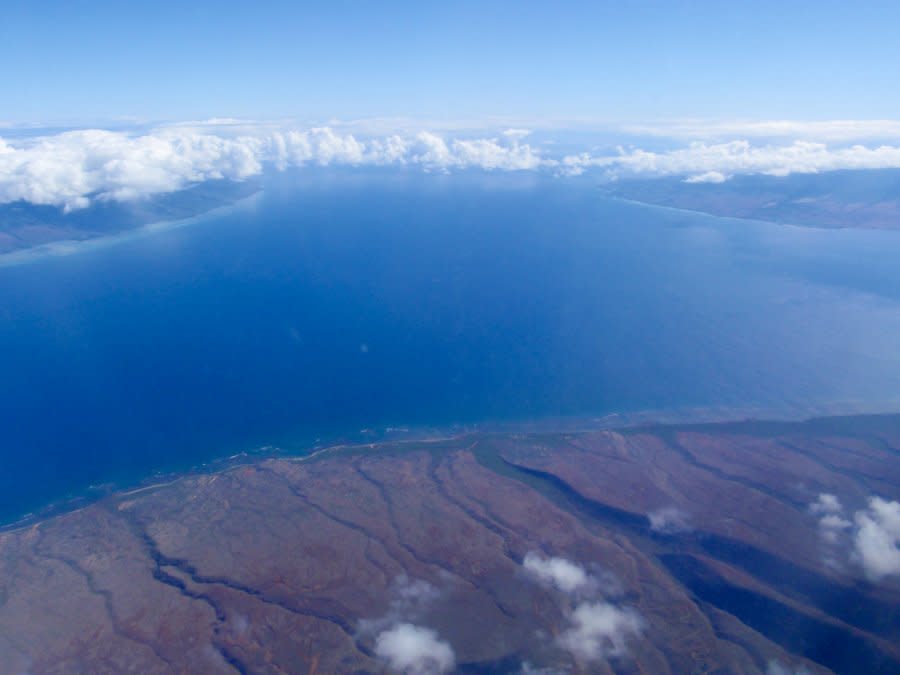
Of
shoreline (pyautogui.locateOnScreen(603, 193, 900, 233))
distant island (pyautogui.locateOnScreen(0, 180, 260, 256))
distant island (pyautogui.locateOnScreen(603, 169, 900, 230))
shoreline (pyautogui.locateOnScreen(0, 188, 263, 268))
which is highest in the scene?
distant island (pyautogui.locateOnScreen(603, 169, 900, 230))

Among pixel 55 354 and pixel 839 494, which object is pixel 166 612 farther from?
pixel 55 354

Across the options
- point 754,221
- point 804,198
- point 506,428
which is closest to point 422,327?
point 506,428

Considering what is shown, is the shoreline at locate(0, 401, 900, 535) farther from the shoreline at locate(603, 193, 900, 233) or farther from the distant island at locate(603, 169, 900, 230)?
the distant island at locate(603, 169, 900, 230)

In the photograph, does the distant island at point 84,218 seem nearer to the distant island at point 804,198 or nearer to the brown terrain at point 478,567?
the brown terrain at point 478,567

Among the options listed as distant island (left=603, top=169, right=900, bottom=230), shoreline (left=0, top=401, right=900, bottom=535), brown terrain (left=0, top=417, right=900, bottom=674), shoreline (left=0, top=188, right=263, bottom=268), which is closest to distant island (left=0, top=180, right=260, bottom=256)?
shoreline (left=0, top=188, right=263, bottom=268)

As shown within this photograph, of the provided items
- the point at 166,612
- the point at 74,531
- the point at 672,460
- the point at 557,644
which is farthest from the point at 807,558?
the point at 74,531

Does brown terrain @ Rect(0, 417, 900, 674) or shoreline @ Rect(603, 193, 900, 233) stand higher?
shoreline @ Rect(603, 193, 900, 233)

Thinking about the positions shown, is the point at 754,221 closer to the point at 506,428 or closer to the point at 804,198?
the point at 804,198

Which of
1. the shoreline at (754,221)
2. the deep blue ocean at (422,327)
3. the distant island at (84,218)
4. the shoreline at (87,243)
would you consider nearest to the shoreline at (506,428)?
the deep blue ocean at (422,327)
